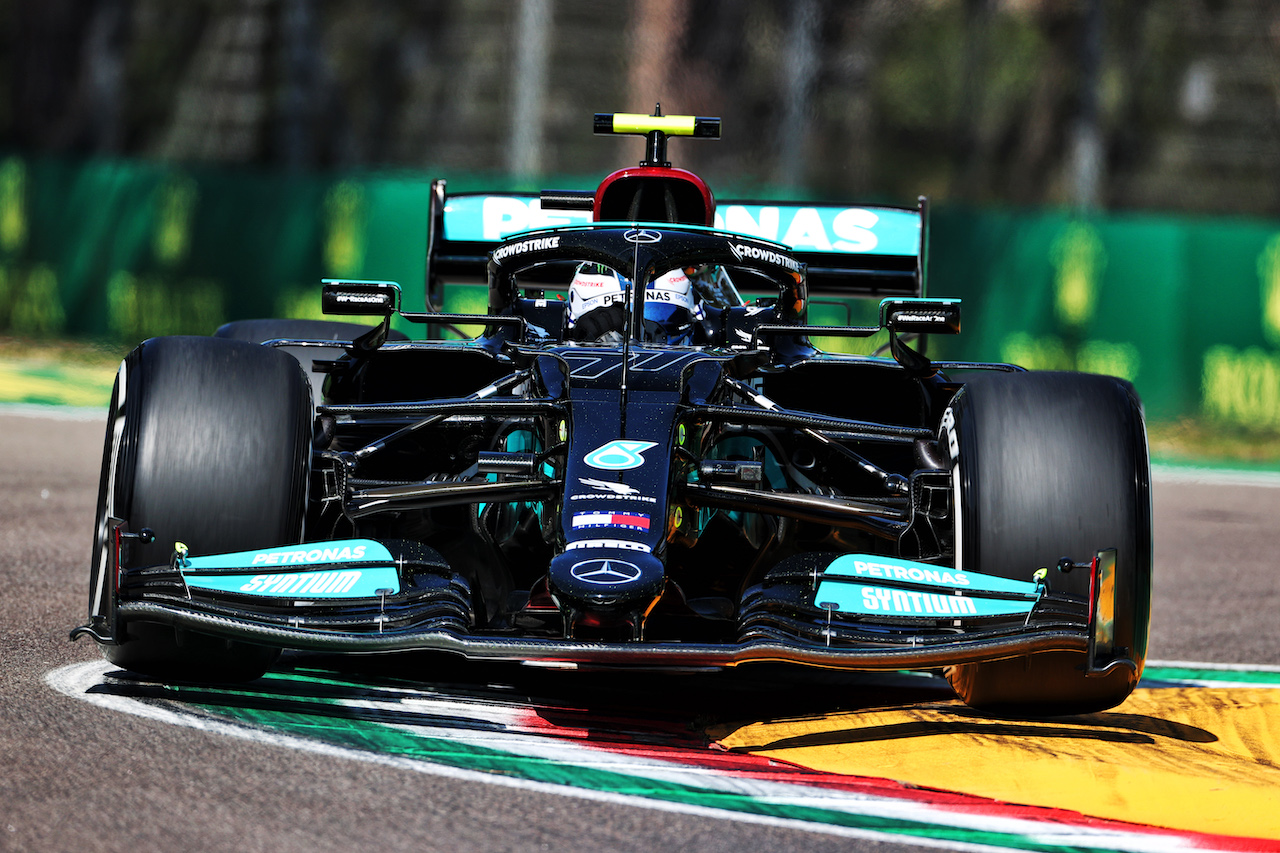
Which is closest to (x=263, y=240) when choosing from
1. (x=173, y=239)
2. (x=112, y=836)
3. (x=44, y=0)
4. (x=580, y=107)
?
(x=173, y=239)

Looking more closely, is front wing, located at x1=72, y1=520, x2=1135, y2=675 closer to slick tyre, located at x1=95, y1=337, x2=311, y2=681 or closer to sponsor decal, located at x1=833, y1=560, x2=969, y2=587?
sponsor decal, located at x1=833, y1=560, x2=969, y2=587

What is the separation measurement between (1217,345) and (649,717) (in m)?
10.9

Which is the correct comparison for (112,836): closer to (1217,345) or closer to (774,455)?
(774,455)

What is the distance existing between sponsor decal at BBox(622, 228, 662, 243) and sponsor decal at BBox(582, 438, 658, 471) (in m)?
1.25

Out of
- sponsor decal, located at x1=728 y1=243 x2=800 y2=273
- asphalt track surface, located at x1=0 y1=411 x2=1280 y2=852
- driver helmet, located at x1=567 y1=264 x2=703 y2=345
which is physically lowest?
asphalt track surface, located at x1=0 y1=411 x2=1280 y2=852

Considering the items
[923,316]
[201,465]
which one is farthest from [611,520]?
[923,316]

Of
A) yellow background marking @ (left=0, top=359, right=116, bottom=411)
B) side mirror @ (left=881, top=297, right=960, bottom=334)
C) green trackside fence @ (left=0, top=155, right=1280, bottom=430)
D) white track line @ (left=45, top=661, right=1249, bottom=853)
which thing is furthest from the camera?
yellow background marking @ (left=0, top=359, right=116, bottom=411)

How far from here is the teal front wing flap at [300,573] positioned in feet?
14.9

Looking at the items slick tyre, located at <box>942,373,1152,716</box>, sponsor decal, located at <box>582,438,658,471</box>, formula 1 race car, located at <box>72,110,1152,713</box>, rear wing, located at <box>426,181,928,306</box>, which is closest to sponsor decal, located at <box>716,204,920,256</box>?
rear wing, located at <box>426,181,928,306</box>

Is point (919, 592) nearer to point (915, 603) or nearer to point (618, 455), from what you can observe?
point (915, 603)

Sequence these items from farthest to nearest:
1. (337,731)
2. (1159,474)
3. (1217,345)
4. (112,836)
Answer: (1217,345), (1159,474), (337,731), (112,836)

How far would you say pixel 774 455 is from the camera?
225 inches

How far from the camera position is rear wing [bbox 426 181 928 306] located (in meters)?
8.08

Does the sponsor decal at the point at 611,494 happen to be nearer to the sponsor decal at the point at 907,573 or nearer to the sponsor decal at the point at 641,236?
the sponsor decal at the point at 907,573
